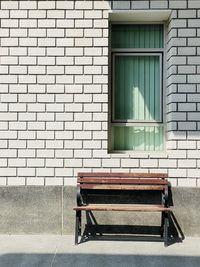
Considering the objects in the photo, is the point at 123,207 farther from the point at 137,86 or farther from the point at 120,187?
the point at 137,86

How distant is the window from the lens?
19.7ft

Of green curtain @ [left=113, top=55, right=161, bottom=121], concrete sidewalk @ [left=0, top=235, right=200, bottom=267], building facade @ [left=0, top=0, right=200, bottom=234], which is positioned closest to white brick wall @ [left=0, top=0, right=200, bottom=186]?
building facade @ [left=0, top=0, right=200, bottom=234]

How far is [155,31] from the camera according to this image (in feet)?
19.8

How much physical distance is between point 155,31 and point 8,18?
7.31ft

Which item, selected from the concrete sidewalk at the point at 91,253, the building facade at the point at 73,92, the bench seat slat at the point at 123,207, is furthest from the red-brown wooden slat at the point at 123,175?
the concrete sidewalk at the point at 91,253

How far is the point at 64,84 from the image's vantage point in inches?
225

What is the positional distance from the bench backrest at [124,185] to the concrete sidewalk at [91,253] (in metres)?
0.66

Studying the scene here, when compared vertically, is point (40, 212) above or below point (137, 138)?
below

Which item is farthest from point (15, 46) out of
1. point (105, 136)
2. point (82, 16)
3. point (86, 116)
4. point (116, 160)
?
point (116, 160)

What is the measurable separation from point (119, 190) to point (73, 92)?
5.16 ft

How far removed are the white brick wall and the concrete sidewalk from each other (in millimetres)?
874

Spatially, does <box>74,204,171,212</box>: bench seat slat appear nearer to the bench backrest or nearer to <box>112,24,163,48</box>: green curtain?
the bench backrest

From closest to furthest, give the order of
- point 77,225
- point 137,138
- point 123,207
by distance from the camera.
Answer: point 123,207
point 77,225
point 137,138

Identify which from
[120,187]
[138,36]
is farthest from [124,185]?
[138,36]
